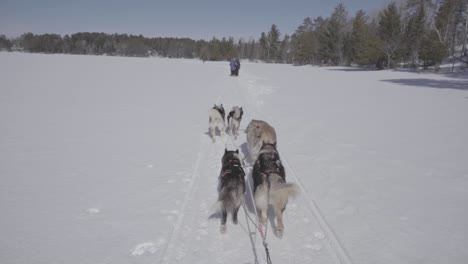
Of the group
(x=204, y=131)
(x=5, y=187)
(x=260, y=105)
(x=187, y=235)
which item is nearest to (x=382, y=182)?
(x=187, y=235)

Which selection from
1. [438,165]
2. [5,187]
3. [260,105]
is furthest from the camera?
[260,105]

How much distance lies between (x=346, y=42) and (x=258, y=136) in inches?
2506

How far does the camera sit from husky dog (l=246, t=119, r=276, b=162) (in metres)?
5.87

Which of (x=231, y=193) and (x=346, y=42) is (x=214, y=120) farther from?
(x=346, y=42)

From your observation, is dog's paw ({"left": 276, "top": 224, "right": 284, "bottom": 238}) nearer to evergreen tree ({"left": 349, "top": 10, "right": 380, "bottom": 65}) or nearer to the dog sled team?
the dog sled team

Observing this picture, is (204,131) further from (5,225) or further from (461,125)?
(461,125)

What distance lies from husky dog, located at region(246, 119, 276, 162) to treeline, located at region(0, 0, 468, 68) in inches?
1378

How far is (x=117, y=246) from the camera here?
3.60m

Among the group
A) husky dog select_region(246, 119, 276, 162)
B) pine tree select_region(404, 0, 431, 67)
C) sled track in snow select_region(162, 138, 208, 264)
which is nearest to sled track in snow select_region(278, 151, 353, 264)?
husky dog select_region(246, 119, 276, 162)

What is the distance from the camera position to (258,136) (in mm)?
6012

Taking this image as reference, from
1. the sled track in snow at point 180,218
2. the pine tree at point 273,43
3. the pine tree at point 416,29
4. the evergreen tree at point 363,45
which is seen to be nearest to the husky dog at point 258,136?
the sled track in snow at point 180,218

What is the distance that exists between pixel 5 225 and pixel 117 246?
1733mm

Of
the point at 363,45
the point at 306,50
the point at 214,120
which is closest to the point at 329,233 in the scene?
the point at 214,120

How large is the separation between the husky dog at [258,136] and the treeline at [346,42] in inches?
1378
